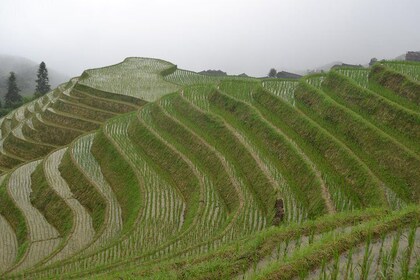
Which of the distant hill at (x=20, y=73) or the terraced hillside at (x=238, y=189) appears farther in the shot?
the distant hill at (x=20, y=73)

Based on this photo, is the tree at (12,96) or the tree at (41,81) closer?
the tree at (12,96)

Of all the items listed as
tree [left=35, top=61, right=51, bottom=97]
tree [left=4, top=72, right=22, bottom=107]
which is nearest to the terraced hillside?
tree [left=4, top=72, right=22, bottom=107]

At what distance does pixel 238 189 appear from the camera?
36.8ft

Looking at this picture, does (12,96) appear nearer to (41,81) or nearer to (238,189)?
(41,81)

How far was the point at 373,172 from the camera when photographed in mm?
10156

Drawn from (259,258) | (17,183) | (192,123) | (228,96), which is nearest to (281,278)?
(259,258)

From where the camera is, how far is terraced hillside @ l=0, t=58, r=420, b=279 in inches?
223

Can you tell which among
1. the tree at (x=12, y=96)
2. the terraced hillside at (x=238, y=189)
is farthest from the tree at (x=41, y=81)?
the terraced hillside at (x=238, y=189)

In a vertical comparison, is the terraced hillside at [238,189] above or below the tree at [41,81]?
below

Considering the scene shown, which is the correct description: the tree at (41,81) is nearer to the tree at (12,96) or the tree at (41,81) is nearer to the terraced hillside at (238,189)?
the tree at (12,96)

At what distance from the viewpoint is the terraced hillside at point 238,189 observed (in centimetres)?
566

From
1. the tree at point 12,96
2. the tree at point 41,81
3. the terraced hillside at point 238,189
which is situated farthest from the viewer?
the tree at point 41,81

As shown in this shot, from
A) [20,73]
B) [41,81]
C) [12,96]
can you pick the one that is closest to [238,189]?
[12,96]

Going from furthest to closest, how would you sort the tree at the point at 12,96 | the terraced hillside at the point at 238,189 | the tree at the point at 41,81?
the tree at the point at 41,81, the tree at the point at 12,96, the terraced hillside at the point at 238,189
